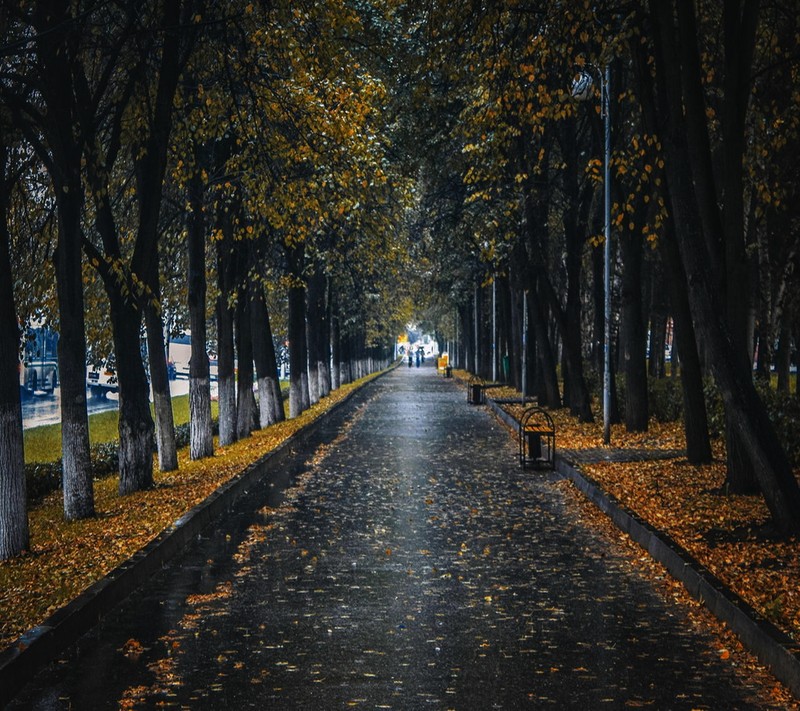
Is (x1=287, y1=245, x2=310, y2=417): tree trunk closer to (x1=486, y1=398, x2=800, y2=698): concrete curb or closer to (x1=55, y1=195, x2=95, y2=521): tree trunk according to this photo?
(x1=55, y1=195, x2=95, y2=521): tree trunk

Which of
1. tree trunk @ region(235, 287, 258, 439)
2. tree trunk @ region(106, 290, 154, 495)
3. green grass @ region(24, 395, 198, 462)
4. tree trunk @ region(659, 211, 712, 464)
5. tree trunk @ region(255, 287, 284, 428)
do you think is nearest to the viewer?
tree trunk @ region(106, 290, 154, 495)

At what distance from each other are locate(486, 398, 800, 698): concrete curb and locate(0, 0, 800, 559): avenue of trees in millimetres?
1302

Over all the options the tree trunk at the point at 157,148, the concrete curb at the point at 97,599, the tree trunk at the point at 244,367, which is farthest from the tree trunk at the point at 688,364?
the tree trunk at the point at 244,367

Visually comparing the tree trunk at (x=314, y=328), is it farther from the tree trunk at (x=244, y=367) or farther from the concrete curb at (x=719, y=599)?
the concrete curb at (x=719, y=599)

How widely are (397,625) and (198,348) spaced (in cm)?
1370

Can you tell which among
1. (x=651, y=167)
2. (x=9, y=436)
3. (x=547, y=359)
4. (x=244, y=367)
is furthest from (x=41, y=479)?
(x=547, y=359)

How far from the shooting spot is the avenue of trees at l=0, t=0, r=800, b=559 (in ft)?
42.7

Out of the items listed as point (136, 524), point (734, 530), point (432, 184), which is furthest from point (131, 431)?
point (432, 184)

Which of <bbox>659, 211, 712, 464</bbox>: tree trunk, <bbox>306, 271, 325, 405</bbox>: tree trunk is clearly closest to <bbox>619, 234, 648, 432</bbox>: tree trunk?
<bbox>659, 211, 712, 464</bbox>: tree trunk

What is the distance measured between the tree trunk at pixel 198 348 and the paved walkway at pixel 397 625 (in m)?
6.36

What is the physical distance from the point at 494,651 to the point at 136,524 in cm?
624

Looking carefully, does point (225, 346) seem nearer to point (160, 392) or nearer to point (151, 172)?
point (160, 392)

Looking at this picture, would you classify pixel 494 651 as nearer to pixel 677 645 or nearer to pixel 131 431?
pixel 677 645

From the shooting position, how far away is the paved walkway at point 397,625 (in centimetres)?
701
